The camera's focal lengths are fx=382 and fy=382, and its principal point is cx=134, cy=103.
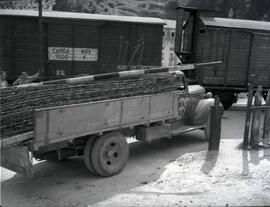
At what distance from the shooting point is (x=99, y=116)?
6.50 metres

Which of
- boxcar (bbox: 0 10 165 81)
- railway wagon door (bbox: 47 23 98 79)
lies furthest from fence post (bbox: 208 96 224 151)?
railway wagon door (bbox: 47 23 98 79)

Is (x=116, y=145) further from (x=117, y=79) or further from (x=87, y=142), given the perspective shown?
(x=117, y=79)

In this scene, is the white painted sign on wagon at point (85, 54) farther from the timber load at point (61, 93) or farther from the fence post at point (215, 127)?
the fence post at point (215, 127)

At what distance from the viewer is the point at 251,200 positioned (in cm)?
559

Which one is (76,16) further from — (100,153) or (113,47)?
(100,153)

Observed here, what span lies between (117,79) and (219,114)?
2.42 meters

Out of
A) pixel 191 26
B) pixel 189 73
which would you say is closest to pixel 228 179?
pixel 189 73

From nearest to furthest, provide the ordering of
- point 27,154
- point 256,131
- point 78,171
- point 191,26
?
point 27,154, point 78,171, point 256,131, point 191,26

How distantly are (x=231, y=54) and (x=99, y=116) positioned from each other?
9.44 meters

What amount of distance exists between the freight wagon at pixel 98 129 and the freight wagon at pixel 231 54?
232 inches

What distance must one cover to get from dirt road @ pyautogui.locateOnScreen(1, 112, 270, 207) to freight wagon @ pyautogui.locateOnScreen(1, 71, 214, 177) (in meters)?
0.42

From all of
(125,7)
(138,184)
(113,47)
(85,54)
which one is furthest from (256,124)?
(125,7)

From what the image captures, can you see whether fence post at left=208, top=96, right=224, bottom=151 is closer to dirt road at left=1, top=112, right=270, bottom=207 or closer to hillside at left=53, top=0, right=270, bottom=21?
dirt road at left=1, top=112, right=270, bottom=207

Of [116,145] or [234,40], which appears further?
[234,40]
